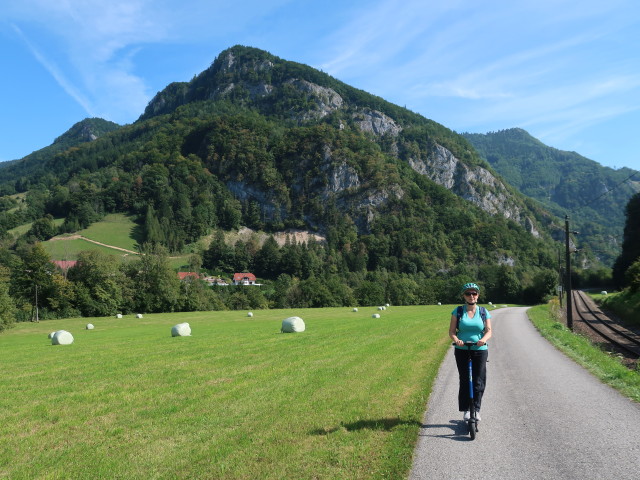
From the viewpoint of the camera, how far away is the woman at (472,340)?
28.0ft

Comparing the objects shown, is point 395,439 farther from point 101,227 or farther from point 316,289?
point 101,227

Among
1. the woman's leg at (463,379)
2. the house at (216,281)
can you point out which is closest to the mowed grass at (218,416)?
the woman's leg at (463,379)

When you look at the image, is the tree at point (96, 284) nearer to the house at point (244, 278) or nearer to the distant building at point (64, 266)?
the distant building at point (64, 266)

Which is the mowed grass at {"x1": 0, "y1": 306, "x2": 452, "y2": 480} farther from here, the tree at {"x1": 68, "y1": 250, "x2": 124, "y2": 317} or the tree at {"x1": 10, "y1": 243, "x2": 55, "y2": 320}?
the tree at {"x1": 68, "y1": 250, "x2": 124, "y2": 317}

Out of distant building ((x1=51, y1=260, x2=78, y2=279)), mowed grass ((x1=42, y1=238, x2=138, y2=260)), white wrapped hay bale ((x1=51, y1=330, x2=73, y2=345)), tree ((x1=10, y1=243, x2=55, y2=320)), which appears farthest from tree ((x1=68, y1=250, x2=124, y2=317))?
mowed grass ((x1=42, y1=238, x2=138, y2=260))

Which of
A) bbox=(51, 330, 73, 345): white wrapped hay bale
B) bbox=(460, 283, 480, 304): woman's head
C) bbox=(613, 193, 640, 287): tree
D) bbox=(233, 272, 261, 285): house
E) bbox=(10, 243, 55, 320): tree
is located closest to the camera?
bbox=(460, 283, 480, 304): woman's head

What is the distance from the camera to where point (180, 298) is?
88.9 m

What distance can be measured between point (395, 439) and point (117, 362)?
14.6m

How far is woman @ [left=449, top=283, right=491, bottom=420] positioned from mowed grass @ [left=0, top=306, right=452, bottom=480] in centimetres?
140

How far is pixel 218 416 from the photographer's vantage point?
984 cm

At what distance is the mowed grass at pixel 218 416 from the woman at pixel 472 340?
1.40m

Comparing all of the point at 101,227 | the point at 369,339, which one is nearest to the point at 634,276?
the point at 369,339

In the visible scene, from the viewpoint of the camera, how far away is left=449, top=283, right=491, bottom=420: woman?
8531mm

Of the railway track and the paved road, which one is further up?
the paved road
